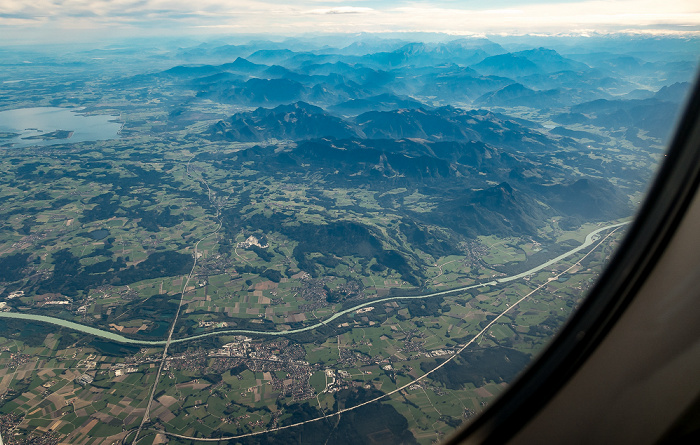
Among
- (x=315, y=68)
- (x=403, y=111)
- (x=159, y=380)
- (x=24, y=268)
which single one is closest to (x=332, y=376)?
(x=159, y=380)

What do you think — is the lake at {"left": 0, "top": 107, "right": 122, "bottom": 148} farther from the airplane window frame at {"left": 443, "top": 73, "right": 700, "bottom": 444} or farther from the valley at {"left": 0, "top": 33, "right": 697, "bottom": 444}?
the airplane window frame at {"left": 443, "top": 73, "right": 700, "bottom": 444}

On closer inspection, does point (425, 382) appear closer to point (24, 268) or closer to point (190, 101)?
point (24, 268)

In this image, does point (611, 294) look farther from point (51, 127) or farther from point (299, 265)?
point (51, 127)

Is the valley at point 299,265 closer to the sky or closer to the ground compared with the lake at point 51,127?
closer to the sky

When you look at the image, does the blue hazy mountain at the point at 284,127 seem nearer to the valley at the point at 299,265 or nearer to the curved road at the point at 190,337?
the valley at the point at 299,265

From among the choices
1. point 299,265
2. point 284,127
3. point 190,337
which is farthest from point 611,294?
point 284,127

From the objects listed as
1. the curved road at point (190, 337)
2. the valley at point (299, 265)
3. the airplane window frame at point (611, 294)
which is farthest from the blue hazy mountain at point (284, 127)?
the airplane window frame at point (611, 294)

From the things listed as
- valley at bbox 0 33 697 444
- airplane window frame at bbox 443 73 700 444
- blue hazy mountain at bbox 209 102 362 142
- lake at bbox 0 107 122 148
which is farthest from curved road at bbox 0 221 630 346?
lake at bbox 0 107 122 148

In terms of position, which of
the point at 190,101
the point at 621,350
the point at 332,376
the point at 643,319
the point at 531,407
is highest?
the point at 643,319
